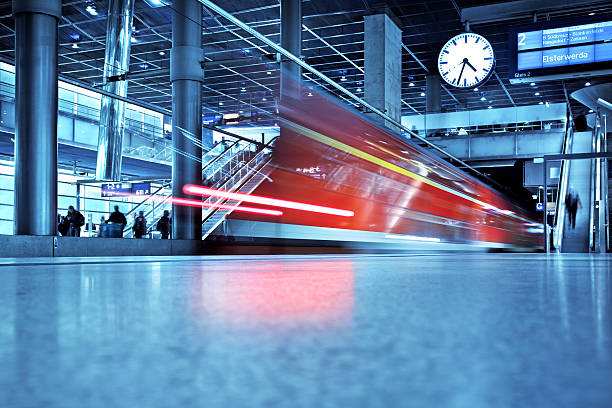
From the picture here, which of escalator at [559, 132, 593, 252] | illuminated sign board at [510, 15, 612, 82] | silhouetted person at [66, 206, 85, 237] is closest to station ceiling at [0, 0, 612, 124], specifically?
silhouetted person at [66, 206, 85, 237]

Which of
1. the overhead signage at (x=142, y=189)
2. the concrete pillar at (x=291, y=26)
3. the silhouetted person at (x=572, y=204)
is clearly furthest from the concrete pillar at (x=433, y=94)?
the overhead signage at (x=142, y=189)

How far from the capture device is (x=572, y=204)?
1772 centimetres

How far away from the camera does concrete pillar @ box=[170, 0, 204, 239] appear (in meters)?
12.2

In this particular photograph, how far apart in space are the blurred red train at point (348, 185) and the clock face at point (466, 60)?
3.61 metres

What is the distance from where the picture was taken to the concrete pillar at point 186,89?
482 inches

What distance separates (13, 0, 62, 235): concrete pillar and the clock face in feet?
30.7

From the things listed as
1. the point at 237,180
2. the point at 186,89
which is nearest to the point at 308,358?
the point at 237,180

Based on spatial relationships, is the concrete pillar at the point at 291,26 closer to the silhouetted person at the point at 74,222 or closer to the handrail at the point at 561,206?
the handrail at the point at 561,206

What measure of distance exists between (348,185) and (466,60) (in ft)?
23.8

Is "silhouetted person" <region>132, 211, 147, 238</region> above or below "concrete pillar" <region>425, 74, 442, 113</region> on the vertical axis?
below

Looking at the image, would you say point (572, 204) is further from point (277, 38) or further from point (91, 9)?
point (91, 9)

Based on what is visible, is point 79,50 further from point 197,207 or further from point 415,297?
point 415,297

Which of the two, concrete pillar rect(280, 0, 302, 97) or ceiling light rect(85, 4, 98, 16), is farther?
ceiling light rect(85, 4, 98, 16)

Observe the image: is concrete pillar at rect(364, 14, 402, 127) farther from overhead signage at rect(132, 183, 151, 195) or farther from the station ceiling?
overhead signage at rect(132, 183, 151, 195)
